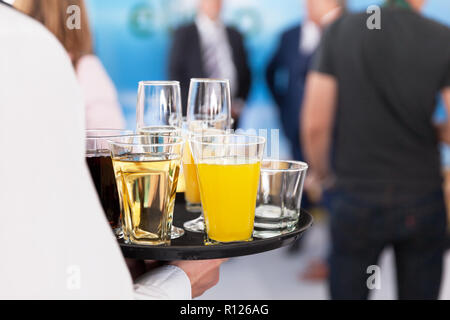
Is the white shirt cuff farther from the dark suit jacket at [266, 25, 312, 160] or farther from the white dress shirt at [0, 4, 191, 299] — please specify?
the dark suit jacket at [266, 25, 312, 160]

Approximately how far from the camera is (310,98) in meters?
1.98

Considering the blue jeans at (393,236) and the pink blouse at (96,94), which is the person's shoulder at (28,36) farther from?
the blue jeans at (393,236)

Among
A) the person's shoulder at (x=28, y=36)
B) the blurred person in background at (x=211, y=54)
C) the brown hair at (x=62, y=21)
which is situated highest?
the blurred person in background at (x=211, y=54)

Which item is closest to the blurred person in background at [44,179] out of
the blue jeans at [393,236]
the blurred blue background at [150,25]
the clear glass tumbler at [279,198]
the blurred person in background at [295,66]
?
the clear glass tumbler at [279,198]

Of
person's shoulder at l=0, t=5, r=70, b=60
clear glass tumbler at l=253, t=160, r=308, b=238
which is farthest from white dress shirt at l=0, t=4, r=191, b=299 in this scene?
clear glass tumbler at l=253, t=160, r=308, b=238

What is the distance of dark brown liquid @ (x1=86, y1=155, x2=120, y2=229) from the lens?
900 mm

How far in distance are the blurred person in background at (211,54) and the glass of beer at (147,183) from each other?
2343mm

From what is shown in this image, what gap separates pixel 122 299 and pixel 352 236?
1.32 m

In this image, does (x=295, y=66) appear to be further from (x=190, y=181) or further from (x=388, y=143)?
(x=190, y=181)

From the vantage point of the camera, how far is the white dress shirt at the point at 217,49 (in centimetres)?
327

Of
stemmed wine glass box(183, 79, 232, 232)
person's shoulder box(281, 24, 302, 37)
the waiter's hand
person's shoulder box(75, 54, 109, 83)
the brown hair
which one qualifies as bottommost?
the waiter's hand

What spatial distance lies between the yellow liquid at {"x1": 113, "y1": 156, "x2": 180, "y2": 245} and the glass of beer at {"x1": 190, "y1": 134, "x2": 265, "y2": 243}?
5 cm

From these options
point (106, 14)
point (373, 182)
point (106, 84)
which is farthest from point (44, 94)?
point (106, 14)

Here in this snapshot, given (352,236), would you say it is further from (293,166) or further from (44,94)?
(44,94)
